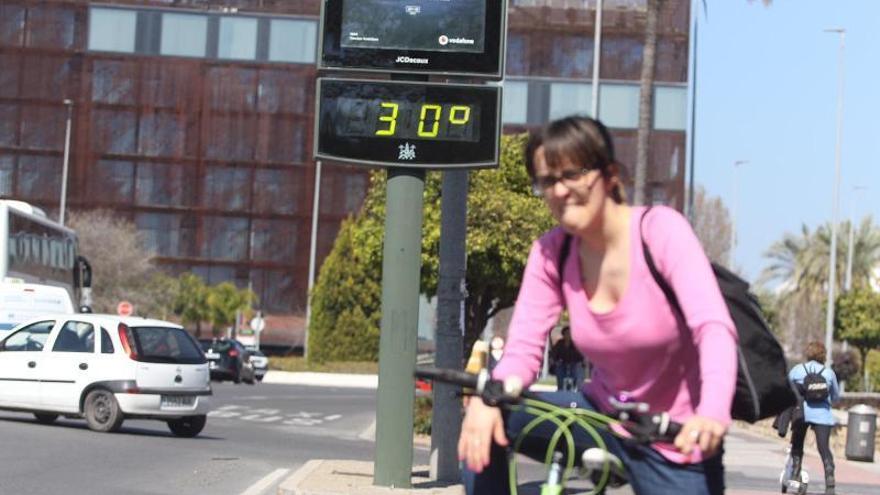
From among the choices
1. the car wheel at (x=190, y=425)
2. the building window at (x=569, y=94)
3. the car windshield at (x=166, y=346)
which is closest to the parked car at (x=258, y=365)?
A: the building window at (x=569, y=94)

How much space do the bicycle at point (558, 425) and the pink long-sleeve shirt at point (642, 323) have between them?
11cm

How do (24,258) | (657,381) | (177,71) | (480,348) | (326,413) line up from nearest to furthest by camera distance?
1. (657,381)
2. (480,348)
3. (24,258)
4. (326,413)
5. (177,71)

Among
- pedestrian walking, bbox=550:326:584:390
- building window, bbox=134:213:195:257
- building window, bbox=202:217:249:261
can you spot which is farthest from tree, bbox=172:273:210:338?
pedestrian walking, bbox=550:326:584:390

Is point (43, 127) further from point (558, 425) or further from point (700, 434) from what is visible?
point (700, 434)

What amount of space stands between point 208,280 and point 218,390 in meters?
37.6

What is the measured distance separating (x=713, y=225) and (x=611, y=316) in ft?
315

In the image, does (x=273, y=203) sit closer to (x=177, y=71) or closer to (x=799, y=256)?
(x=177, y=71)

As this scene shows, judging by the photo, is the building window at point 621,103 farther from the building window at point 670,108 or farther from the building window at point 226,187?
the building window at point 226,187

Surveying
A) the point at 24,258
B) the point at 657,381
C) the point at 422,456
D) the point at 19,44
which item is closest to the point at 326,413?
the point at 24,258

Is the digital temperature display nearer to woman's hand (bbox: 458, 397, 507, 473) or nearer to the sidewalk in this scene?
the sidewalk

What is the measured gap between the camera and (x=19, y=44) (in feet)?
258

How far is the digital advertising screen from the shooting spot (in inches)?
515

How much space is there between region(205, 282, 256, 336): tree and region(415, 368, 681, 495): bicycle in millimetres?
70097

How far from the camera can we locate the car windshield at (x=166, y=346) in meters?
21.2
